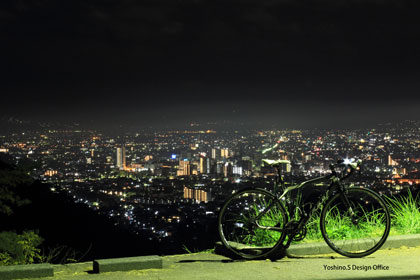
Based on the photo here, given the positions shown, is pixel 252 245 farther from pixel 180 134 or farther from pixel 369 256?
pixel 180 134

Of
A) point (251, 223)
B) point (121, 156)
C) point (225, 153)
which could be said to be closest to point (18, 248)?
point (251, 223)

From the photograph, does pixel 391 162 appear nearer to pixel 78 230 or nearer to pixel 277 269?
pixel 78 230

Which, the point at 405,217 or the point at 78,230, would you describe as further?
the point at 78,230

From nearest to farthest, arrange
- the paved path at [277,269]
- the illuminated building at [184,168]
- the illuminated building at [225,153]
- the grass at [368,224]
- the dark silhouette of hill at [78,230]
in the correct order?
the paved path at [277,269]
the grass at [368,224]
the dark silhouette of hill at [78,230]
the illuminated building at [225,153]
the illuminated building at [184,168]

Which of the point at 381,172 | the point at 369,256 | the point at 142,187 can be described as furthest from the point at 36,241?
the point at 142,187

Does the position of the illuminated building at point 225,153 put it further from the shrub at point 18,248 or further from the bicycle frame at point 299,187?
the bicycle frame at point 299,187

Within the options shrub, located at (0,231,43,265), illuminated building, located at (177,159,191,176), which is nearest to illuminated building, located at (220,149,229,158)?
illuminated building, located at (177,159,191,176)

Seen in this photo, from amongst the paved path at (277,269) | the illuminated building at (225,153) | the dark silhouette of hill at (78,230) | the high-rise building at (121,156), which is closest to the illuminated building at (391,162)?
the dark silhouette of hill at (78,230)
